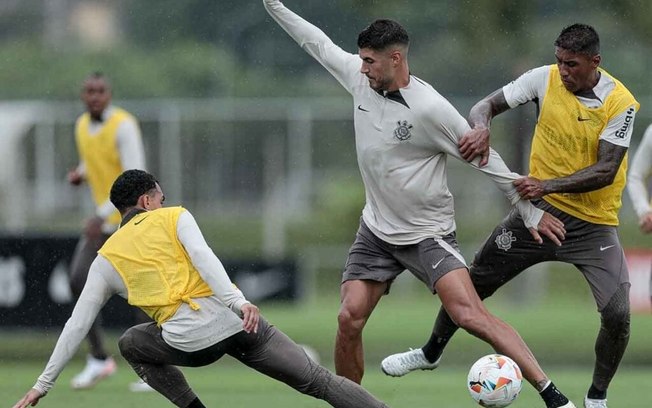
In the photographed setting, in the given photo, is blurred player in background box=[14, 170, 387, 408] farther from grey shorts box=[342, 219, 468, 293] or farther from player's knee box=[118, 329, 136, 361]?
grey shorts box=[342, 219, 468, 293]

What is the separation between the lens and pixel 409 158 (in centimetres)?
978

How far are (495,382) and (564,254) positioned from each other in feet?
4.57

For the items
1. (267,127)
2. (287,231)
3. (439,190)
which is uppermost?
(439,190)

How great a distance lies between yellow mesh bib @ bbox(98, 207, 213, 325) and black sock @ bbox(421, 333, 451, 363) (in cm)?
243

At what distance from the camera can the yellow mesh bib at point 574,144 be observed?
9.95m

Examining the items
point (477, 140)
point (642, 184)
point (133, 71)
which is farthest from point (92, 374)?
point (133, 71)

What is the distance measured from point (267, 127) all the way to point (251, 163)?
784mm

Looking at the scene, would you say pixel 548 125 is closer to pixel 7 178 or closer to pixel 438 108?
pixel 438 108

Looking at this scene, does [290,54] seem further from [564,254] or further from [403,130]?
[403,130]

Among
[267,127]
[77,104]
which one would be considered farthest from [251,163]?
[77,104]

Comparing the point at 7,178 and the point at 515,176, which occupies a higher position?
the point at 515,176

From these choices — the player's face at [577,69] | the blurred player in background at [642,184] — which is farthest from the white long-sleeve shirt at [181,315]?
the blurred player in background at [642,184]

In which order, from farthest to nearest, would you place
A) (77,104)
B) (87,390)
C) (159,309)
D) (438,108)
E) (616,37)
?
(77,104)
(616,37)
(87,390)
(438,108)
(159,309)

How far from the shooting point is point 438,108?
9.60 metres
